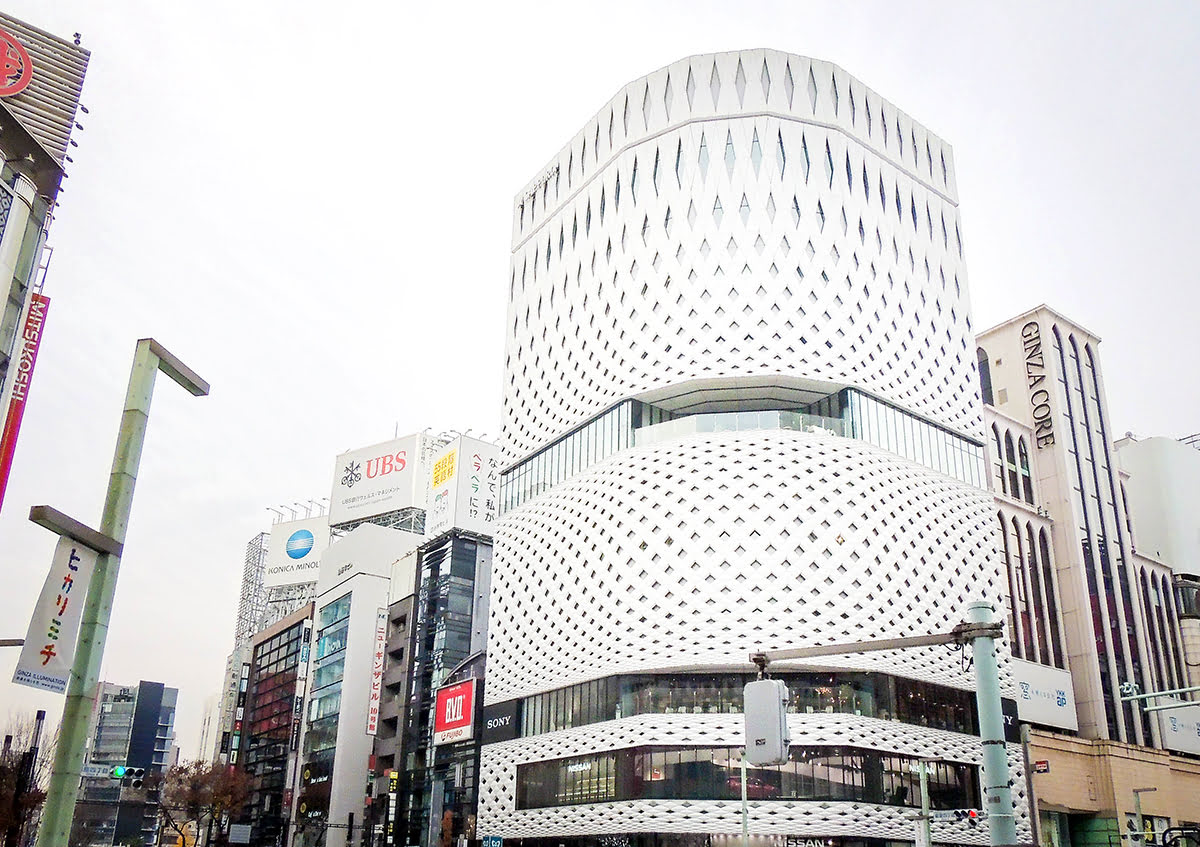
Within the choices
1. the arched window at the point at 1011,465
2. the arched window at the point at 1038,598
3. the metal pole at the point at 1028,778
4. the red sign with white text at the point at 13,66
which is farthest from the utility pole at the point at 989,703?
the arched window at the point at 1011,465

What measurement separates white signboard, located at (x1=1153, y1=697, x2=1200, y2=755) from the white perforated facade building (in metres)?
20.1

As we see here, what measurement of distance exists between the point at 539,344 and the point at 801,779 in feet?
111

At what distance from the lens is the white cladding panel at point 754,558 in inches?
2170

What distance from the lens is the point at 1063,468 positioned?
75.3 m

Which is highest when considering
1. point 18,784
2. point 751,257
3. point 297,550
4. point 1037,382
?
point 1037,382

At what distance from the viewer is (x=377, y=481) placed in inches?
4181

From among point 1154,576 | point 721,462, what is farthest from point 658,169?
point 1154,576

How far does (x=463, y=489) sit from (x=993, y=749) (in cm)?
7515

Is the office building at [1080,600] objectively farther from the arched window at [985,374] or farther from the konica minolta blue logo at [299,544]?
the konica minolta blue logo at [299,544]

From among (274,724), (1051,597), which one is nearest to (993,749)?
(1051,597)

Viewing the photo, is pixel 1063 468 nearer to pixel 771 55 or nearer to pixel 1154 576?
pixel 1154 576

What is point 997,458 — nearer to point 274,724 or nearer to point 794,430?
point 794,430

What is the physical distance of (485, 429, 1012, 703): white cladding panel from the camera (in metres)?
55.1

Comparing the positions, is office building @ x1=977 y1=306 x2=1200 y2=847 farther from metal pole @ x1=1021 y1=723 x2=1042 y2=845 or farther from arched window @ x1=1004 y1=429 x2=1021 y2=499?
metal pole @ x1=1021 y1=723 x2=1042 y2=845
